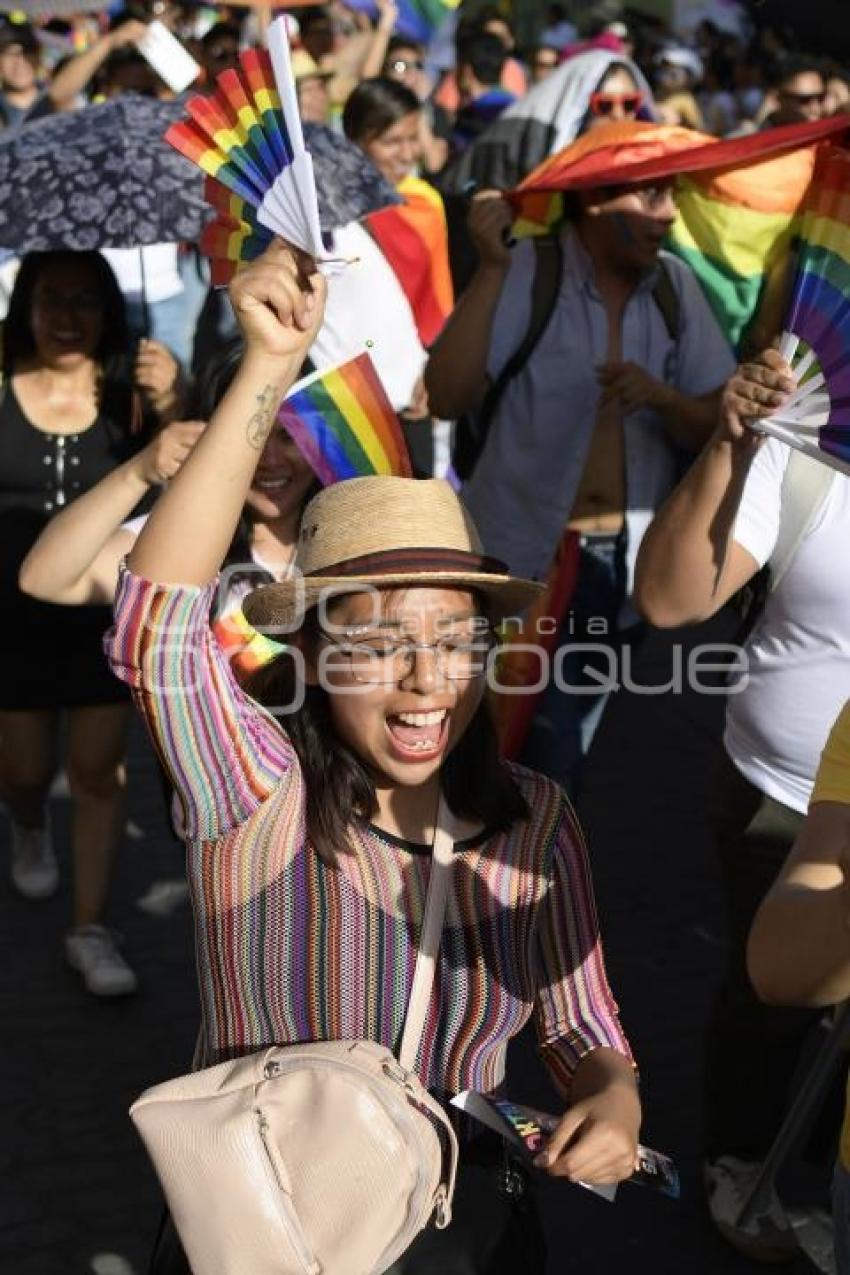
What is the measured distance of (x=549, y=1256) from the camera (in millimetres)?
3713

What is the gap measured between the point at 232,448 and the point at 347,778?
1.60 feet

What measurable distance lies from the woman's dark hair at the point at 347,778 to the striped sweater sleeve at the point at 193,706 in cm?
8

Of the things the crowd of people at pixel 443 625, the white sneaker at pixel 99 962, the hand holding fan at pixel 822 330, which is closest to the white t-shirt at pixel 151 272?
the crowd of people at pixel 443 625

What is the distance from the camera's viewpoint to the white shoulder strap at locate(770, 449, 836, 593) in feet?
10.3

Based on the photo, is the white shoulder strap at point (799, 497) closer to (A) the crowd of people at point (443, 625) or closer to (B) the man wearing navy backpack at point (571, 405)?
(A) the crowd of people at point (443, 625)

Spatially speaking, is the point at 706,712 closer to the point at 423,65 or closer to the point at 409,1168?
the point at 409,1168

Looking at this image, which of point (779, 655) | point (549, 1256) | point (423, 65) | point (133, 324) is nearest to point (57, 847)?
point (133, 324)

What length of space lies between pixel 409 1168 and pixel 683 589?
1416 millimetres

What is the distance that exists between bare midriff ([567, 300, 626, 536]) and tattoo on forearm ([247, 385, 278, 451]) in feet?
7.85

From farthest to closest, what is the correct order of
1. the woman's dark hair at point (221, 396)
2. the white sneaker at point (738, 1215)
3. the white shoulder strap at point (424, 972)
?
the woman's dark hair at point (221, 396), the white sneaker at point (738, 1215), the white shoulder strap at point (424, 972)

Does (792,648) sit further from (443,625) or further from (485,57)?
(485,57)

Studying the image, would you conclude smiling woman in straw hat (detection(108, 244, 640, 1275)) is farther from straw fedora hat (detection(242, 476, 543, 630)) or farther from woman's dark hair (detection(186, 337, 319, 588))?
woman's dark hair (detection(186, 337, 319, 588))

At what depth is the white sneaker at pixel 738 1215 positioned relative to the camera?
3664 mm

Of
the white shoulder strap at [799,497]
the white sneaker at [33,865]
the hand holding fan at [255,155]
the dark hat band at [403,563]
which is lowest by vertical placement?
the white sneaker at [33,865]
